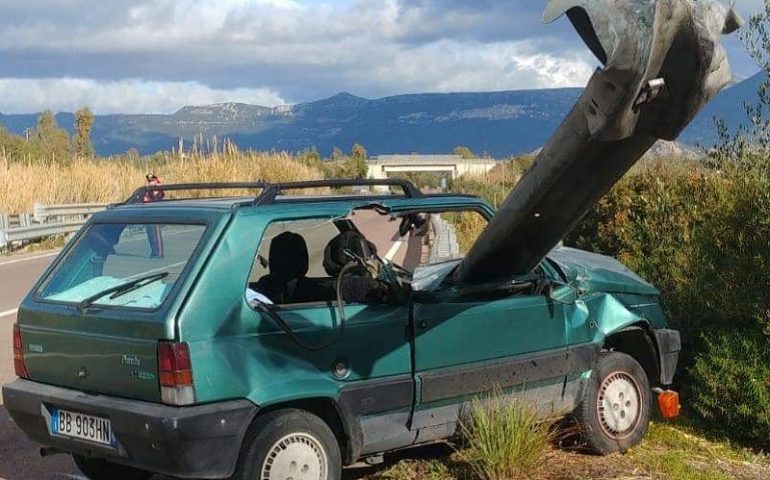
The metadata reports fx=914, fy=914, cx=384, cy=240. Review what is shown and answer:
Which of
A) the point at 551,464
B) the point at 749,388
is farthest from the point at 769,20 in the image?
the point at 551,464

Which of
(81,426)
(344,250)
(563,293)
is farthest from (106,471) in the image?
(563,293)

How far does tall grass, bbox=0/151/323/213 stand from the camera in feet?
97.2

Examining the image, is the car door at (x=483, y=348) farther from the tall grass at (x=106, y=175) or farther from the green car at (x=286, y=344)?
the tall grass at (x=106, y=175)

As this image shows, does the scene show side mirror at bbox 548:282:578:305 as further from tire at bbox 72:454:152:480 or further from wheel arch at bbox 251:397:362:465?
tire at bbox 72:454:152:480

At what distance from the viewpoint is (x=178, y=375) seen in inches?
174

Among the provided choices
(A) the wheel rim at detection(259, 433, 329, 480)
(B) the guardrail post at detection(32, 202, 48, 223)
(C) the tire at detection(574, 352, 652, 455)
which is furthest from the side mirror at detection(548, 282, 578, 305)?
(B) the guardrail post at detection(32, 202, 48, 223)

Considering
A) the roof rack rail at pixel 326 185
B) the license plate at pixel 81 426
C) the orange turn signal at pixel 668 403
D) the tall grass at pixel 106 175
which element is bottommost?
the orange turn signal at pixel 668 403

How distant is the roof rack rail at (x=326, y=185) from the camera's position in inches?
204

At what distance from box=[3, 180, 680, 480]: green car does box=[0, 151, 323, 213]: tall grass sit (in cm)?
2464

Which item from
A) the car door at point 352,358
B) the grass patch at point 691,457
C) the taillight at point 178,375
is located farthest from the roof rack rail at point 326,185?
the grass patch at point 691,457

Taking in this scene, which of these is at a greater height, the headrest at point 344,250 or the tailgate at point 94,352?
the headrest at point 344,250

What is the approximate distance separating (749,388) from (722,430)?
1.52ft

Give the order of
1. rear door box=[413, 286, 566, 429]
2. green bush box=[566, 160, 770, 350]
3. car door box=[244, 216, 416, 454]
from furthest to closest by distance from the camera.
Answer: green bush box=[566, 160, 770, 350]
rear door box=[413, 286, 566, 429]
car door box=[244, 216, 416, 454]

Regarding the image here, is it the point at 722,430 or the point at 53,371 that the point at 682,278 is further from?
the point at 53,371
